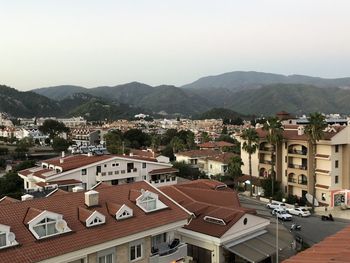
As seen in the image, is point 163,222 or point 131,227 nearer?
point 131,227

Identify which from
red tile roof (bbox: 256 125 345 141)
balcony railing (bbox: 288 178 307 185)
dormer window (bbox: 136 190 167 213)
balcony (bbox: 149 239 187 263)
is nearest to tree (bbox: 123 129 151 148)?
red tile roof (bbox: 256 125 345 141)

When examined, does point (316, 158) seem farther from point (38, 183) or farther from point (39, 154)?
point (39, 154)

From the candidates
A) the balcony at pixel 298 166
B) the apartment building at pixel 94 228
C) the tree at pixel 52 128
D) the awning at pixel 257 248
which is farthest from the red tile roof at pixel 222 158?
the tree at pixel 52 128

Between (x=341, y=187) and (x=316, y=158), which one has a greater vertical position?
(x=316, y=158)

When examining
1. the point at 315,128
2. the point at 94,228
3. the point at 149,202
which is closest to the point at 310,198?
the point at 315,128

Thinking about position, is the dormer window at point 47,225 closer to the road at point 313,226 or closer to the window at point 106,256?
the window at point 106,256

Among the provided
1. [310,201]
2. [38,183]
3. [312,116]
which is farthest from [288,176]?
[38,183]

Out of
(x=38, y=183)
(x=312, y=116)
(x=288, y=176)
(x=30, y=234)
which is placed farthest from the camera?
(x=288, y=176)
